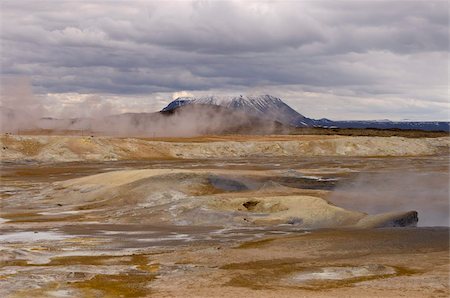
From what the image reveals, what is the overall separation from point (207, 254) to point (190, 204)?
14035mm

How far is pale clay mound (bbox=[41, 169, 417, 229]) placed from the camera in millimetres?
34531

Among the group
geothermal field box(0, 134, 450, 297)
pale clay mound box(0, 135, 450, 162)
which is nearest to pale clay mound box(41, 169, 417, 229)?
geothermal field box(0, 134, 450, 297)

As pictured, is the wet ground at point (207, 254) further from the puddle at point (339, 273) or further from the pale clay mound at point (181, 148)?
the pale clay mound at point (181, 148)

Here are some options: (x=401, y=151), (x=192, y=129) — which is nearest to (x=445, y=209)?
(x=401, y=151)

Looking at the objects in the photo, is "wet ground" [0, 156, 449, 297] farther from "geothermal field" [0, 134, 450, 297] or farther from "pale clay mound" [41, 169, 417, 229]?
"pale clay mound" [41, 169, 417, 229]

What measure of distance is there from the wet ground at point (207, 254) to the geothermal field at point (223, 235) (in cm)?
6

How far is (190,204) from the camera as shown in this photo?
38438mm

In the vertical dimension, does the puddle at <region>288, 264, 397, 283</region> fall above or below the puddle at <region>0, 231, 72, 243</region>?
above

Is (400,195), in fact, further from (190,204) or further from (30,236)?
(30,236)

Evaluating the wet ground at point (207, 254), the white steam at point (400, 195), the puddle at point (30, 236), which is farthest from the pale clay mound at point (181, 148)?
the puddle at point (30, 236)

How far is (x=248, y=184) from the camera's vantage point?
51.6 meters

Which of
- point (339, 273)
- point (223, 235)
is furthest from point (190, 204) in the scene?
point (339, 273)

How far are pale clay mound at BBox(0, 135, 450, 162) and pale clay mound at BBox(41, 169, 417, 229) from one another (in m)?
45.4

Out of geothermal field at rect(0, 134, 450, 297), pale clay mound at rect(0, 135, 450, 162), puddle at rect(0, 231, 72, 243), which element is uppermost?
pale clay mound at rect(0, 135, 450, 162)
